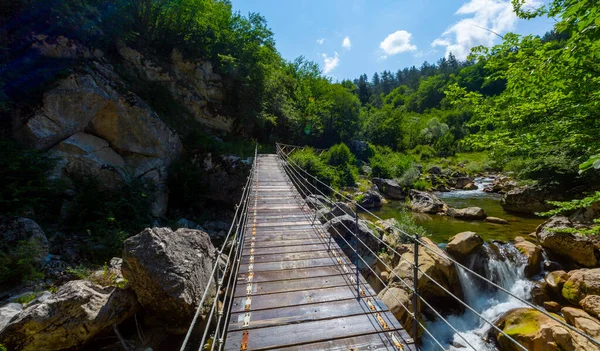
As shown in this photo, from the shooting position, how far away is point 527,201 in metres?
14.4

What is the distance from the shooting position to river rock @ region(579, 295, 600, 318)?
5900 mm

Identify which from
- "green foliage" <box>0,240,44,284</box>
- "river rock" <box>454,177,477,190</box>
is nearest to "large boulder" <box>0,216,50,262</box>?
"green foliage" <box>0,240,44,284</box>

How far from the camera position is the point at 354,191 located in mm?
19484

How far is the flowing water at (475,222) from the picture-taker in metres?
11.4

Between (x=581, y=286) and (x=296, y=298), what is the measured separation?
7922 mm

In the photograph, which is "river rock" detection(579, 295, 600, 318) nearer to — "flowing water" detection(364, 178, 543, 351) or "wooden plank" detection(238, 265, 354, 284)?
"flowing water" detection(364, 178, 543, 351)

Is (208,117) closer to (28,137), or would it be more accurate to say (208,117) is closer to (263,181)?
(263,181)

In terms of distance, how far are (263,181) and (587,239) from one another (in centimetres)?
1150

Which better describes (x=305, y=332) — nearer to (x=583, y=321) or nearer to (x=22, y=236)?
(x=583, y=321)

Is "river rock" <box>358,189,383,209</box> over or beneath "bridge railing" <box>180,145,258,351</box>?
beneath

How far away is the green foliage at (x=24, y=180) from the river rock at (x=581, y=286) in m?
14.5

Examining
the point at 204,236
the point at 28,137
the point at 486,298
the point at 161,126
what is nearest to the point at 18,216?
the point at 28,137

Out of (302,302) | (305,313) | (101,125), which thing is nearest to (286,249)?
(302,302)

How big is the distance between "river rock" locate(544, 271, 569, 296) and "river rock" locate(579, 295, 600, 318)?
1.04 m
